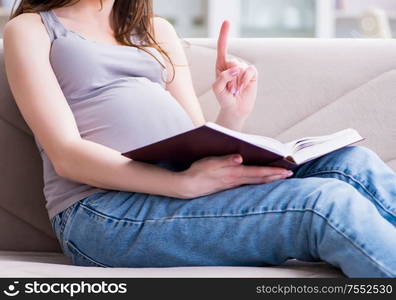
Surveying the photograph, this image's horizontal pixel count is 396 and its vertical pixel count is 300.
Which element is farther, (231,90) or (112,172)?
(231,90)

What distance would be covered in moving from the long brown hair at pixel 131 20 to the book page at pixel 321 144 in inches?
17.6

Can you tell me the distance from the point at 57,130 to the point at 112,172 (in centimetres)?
13

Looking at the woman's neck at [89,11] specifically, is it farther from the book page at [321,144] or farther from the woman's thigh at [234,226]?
the book page at [321,144]

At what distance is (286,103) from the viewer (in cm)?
164

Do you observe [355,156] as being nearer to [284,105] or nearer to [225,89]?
[225,89]

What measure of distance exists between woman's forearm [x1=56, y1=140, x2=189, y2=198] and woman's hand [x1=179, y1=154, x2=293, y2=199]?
0.06ft

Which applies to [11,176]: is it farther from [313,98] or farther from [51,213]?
[313,98]

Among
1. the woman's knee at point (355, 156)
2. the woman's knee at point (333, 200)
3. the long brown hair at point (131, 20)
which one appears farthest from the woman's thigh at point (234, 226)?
the long brown hair at point (131, 20)

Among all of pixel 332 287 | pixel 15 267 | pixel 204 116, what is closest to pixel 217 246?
pixel 332 287

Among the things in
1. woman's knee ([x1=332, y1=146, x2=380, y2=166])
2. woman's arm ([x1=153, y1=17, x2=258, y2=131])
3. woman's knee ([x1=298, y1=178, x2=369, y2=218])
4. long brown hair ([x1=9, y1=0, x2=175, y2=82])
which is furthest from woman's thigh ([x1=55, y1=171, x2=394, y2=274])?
long brown hair ([x1=9, y1=0, x2=175, y2=82])

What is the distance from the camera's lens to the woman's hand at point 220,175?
3.68 ft

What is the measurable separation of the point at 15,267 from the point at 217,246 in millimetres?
320

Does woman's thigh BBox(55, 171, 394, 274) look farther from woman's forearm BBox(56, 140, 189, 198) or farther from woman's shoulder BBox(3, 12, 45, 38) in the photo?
woman's shoulder BBox(3, 12, 45, 38)

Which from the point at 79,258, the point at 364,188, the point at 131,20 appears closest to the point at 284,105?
the point at 131,20
